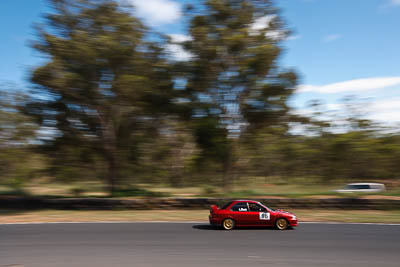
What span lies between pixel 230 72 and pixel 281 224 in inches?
434

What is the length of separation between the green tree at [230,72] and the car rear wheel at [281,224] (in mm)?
8992

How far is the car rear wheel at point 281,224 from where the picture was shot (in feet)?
41.2

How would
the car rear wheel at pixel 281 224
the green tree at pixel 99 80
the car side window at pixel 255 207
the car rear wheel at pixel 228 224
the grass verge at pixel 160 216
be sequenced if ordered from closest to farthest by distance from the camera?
the car rear wheel at pixel 281 224 < the car rear wheel at pixel 228 224 < the car side window at pixel 255 207 < the grass verge at pixel 160 216 < the green tree at pixel 99 80

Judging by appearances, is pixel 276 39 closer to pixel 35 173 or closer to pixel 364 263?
pixel 364 263

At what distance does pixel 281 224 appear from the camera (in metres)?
12.6

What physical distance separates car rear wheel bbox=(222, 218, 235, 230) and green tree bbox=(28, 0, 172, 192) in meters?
10.9

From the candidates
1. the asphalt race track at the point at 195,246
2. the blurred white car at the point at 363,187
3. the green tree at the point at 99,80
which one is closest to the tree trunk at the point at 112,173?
the green tree at the point at 99,80

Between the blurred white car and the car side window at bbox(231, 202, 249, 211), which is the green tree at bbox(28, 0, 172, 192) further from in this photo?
the blurred white car

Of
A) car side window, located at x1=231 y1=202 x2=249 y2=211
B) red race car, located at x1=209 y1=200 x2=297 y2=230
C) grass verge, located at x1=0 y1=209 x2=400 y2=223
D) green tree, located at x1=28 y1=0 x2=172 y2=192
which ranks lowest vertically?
grass verge, located at x1=0 y1=209 x2=400 y2=223

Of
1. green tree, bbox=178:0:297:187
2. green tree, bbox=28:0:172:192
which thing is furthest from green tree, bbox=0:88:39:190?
green tree, bbox=178:0:297:187

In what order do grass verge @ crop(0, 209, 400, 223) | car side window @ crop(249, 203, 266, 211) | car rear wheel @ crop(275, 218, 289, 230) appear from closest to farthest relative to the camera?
car rear wheel @ crop(275, 218, 289, 230) → car side window @ crop(249, 203, 266, 211) → grass verge @ crop(0, 209, 400, 223)

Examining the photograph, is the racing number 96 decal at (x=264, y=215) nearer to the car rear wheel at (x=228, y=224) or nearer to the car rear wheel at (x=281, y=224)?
the car rear wheel at (x=281, y=224)

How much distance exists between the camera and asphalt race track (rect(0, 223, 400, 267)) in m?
8.28

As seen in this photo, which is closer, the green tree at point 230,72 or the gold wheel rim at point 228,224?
the gold wheel rim at point 228,224
